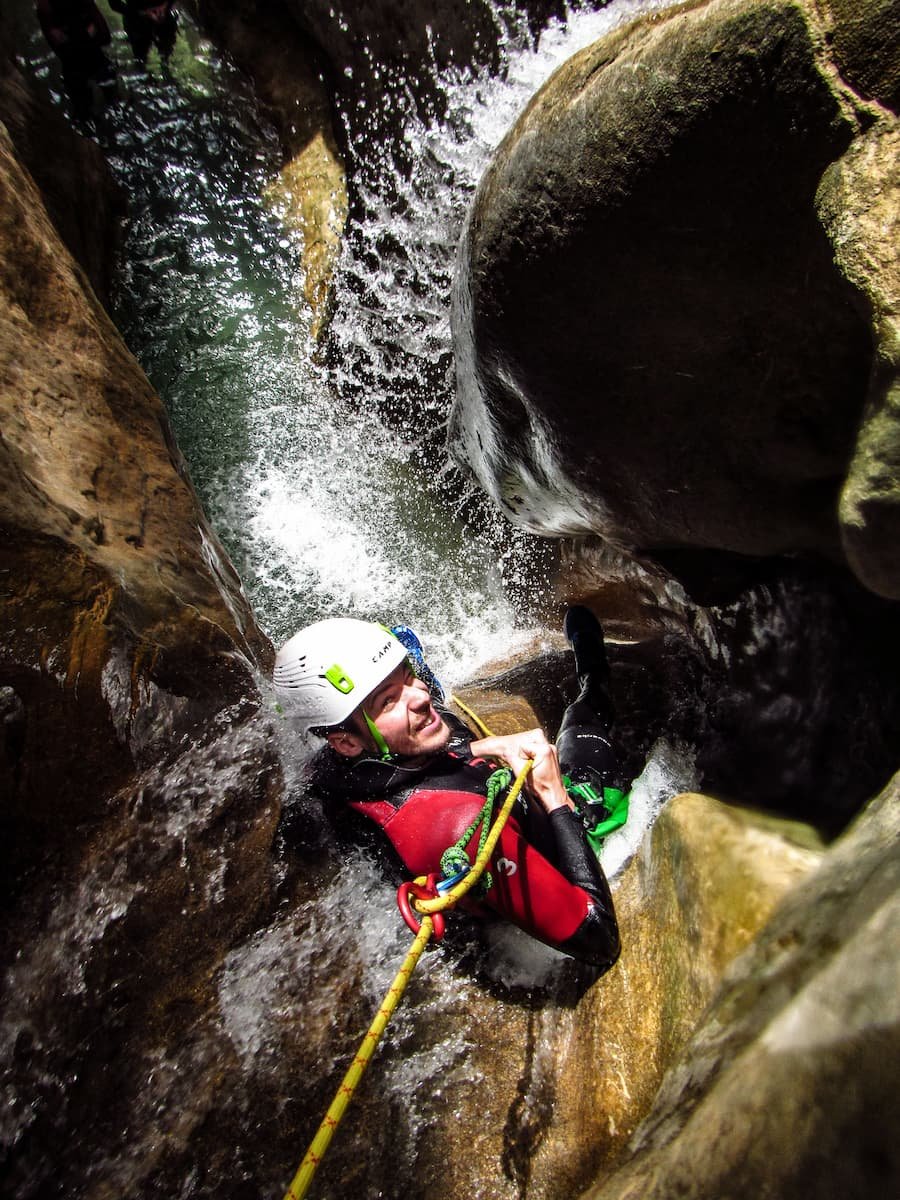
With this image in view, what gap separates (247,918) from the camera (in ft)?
6.57

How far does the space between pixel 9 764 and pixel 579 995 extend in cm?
173

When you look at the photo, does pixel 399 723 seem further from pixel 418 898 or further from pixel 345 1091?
pixel 345 1091

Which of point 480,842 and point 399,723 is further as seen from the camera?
point 399,723

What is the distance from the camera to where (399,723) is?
211 cm

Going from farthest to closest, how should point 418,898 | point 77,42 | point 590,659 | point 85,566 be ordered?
point 77,42 → point 590,659 → point 85,566 → point 418,898

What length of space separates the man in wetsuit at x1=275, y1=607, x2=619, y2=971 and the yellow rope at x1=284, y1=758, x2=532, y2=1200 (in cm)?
17

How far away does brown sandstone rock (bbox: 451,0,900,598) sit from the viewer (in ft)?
4.15

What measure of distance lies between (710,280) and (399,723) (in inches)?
63.4

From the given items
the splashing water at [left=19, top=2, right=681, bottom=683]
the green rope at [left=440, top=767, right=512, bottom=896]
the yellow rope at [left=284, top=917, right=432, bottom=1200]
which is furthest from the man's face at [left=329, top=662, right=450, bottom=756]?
the splashing water at [left=19, top=2, right=681, bottom=683]

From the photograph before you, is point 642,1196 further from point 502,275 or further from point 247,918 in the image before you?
point 502,275

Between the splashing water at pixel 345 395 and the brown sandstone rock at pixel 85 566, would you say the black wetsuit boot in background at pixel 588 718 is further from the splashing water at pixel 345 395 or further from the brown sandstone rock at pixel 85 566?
the brown sandstone rock at pixel 85 566

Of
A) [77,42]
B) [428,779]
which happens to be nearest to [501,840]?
[428,779]

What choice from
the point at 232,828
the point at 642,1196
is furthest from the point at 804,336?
the point at 232,828

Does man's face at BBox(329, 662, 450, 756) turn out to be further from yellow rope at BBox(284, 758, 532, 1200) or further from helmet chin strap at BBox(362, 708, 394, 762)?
yellow rope at BBox(284, 758, 532, 1200)
